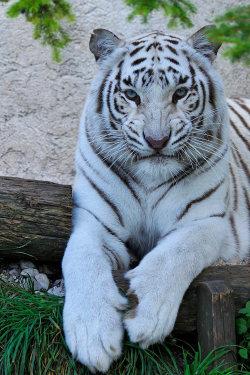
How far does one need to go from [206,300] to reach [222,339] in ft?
0.55

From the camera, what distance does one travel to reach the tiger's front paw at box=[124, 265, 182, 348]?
67.7 inches

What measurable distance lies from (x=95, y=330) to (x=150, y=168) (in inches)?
34.1

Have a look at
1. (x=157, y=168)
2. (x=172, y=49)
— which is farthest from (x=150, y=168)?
(x=172, y=49)

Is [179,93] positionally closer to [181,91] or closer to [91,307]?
[181,91]

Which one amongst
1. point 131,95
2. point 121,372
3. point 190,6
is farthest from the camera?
point 131,95

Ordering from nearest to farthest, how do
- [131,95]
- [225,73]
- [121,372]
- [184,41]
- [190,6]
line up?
[121,372] < [190,6] < [131,95] < [184,41] < [225,73]

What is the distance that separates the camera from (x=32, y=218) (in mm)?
2295

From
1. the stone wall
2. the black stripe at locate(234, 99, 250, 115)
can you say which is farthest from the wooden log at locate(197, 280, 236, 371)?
the stone wall

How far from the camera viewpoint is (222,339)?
1835mm

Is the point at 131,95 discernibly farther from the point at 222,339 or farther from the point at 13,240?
the point at 222,339

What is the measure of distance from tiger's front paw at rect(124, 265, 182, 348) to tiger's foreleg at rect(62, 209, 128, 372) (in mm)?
52

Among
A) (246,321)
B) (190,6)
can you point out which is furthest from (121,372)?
(190,6)

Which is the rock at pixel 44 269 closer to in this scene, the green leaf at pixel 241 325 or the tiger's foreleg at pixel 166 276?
the tiger's foreleg at pixel 166 276

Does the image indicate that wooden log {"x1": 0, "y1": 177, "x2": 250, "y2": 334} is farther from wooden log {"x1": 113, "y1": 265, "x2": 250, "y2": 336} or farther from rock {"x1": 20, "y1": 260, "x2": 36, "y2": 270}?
wooden log {"x1": 113, "y1": 265, "x2": 250, "y2": 336}
